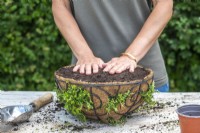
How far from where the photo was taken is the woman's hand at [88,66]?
1.70 metres

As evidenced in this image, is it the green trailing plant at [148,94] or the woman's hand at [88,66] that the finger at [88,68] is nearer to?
the woman's hand at [88,66]

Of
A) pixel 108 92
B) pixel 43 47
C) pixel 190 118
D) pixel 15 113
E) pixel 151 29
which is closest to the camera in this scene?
pixel 190 118

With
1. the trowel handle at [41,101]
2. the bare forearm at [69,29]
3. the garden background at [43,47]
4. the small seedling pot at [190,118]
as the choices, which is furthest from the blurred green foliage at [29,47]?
the small seedling pot at [190,118]

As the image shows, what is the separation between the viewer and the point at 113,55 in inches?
79.0

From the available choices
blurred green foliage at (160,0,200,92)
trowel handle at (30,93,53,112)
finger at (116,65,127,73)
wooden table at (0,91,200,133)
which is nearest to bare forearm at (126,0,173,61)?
finger at (116,65,127,73)

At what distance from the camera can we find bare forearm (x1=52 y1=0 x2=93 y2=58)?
1.85 meters

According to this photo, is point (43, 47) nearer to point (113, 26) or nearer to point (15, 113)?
point (113, 26)

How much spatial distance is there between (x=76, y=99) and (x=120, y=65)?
0.71 feet

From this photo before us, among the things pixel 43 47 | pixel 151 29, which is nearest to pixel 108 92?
pixel 151 29

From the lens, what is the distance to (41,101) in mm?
1879

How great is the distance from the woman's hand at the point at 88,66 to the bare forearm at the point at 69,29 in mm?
39

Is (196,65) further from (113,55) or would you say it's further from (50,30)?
(113,55)

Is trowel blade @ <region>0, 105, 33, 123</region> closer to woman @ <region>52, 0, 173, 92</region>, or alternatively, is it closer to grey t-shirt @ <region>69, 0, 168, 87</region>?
woman @ <region>52, 0, 173, 92</region>

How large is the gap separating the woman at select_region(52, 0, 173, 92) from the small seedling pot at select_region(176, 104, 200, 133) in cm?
40
